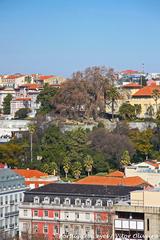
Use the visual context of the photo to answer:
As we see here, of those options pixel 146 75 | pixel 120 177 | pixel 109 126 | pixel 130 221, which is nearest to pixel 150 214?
pixel 130 221

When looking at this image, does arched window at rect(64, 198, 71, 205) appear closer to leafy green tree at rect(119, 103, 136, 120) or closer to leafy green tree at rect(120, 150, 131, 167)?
leafy green tree at rect(120, 150, 131, 167)

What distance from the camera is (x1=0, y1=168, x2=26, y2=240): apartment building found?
31.7 metres

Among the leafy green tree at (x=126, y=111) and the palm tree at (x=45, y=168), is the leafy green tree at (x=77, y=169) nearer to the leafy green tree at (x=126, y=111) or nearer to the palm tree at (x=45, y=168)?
the palm tree at (x=45, y=168)

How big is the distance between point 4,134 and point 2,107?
58.2 feet

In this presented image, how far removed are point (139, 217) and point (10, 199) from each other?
9.84 metres

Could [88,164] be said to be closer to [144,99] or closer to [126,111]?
[126,111]

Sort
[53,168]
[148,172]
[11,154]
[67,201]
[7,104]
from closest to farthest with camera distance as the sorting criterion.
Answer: [67,201]
[148,172]
[53,168]
[11,154]
[7,104]

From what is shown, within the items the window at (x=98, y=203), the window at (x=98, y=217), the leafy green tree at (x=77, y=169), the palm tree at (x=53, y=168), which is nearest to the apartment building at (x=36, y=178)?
the palm tree at (x=53, y=168)

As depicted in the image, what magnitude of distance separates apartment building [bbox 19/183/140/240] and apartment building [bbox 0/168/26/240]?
3.96ft

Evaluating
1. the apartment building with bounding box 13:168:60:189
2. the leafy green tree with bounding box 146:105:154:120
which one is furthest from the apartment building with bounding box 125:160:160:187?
the leafy green tree with bounding box 146:105:154:120

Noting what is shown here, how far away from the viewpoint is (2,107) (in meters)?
76.6

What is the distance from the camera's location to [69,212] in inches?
1171

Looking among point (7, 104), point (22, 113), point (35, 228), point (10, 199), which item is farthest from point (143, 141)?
point (7, 104)

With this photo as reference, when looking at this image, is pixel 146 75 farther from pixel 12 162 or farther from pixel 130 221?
pixel 130 221
